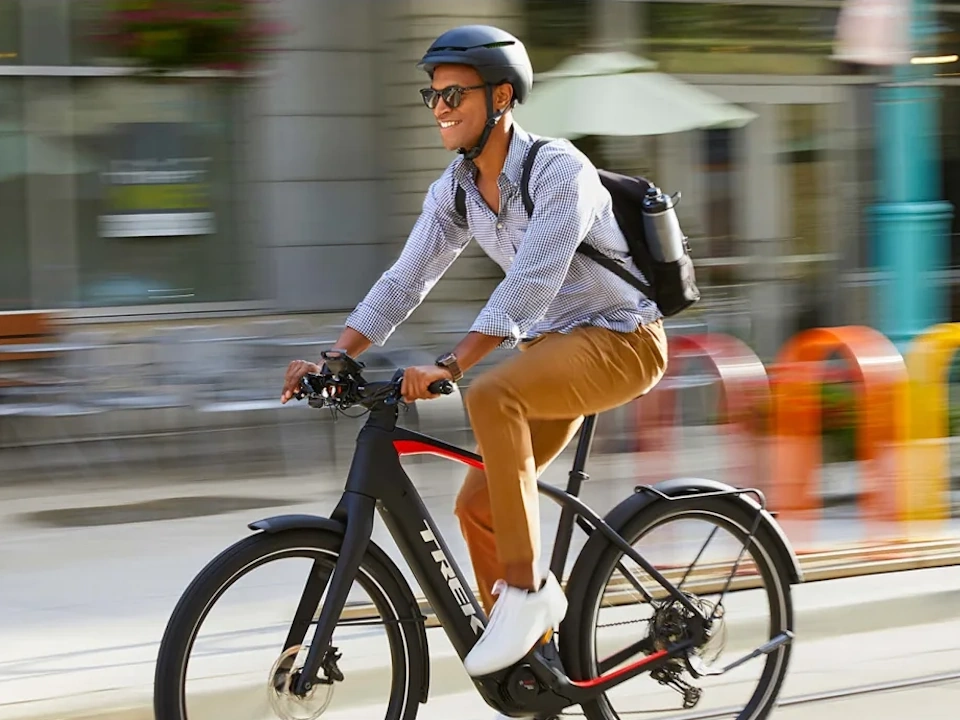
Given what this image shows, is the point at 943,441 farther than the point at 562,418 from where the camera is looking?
Yes

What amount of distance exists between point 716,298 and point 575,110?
7.43ft

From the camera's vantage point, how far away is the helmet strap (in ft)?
11.9

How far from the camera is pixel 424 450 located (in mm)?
3684

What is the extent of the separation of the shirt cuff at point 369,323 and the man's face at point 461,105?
48 cm

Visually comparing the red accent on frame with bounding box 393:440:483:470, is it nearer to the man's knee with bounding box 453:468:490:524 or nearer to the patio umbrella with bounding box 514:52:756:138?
the man's knee with bounding box 453:468:490:524

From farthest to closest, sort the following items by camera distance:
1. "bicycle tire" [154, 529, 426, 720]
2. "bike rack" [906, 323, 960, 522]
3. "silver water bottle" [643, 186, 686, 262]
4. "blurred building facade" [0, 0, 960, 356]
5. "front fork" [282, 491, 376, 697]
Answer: "blurred building facade" [0, 0, 960, 356], "bike rack" [906, 323, 960, 522], "silver water bottle" [643, 186, 686, 262], "front fork" [282, 491, 376, 697], "bicycle tire" [154, 529, 426, 720]

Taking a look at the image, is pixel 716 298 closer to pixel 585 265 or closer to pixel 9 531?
pixel 9 531

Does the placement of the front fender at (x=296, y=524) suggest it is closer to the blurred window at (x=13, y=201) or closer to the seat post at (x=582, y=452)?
the seat post at (x=582, y=452)

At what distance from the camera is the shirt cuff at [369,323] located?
387 centimetres

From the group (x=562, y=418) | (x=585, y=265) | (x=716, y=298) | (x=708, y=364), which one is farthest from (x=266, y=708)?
(x=716, y=298)

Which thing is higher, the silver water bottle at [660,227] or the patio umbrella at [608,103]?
the patio umbrella at [608,103]

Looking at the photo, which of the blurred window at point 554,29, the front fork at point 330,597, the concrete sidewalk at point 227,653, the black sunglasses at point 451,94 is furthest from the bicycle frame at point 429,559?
the blurred window at point 554,29

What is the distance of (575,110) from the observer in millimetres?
8734

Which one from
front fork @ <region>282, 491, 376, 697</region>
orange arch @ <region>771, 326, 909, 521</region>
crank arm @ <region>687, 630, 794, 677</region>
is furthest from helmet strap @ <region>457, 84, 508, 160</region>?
orange arch @ <region>771, 326, 909, 521</region>
